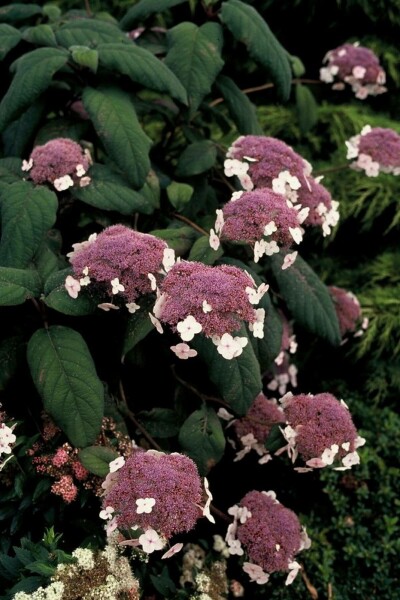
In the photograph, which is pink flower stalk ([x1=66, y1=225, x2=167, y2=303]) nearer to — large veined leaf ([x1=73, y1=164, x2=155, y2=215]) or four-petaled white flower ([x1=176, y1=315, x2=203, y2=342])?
four-petaled white flower ([x1=176, y1=315, x2=203, y2=342])

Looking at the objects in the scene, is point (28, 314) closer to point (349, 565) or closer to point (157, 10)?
point (157, 10)

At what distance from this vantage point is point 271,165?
1.71 meters

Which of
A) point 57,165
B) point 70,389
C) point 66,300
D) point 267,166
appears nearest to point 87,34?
point 57,165

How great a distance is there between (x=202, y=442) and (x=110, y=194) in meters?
0.65

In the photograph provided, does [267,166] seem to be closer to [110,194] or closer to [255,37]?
[110,194]

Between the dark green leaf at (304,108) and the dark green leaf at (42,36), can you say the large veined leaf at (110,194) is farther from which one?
the dark green leaf at (304,108)

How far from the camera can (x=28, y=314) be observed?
68.2 inches

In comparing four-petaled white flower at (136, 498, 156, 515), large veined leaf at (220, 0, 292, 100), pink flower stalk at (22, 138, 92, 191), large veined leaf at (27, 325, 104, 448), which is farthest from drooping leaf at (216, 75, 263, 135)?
four-petaled white flower at (136, 498, 156, 515)

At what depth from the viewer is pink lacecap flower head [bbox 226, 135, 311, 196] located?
5.54 ft

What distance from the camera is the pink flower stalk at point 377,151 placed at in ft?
6.43

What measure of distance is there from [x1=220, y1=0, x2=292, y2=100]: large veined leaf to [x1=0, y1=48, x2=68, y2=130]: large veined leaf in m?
0.51

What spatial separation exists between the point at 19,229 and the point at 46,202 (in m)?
0.09

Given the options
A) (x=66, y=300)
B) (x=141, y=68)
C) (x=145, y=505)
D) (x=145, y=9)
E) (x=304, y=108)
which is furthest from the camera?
(x=304, y=108)

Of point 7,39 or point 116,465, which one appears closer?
point 116,465
